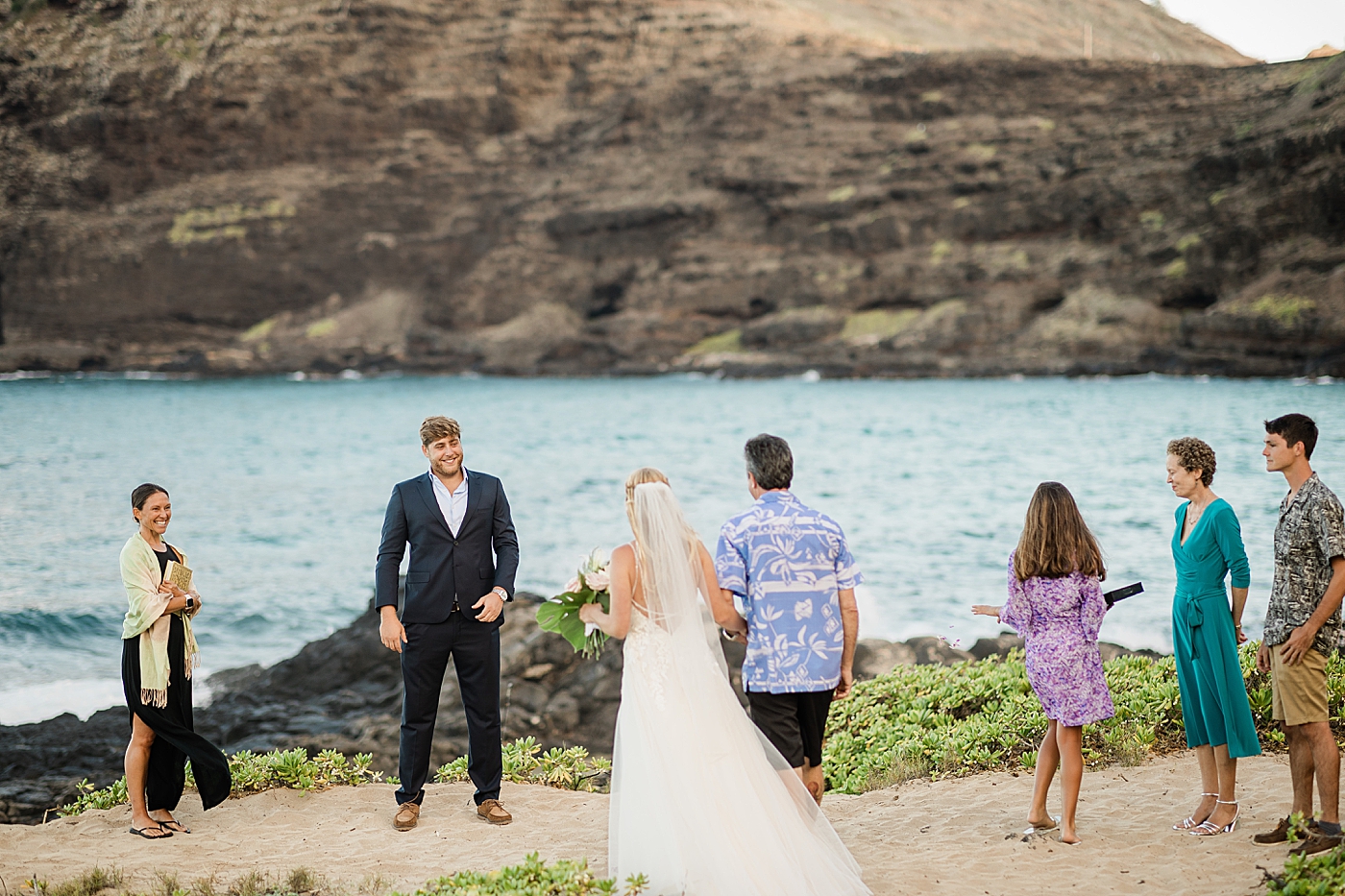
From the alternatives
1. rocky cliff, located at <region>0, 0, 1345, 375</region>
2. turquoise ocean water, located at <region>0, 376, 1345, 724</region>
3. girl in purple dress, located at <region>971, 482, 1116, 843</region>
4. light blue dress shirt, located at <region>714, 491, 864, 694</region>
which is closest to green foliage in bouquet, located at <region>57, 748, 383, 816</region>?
light blue dress shirt, located at <region>714, 491, 864, 694</region>

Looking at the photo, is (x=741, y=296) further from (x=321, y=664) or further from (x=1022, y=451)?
(x=321, y=664)

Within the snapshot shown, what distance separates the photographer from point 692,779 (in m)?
5.15

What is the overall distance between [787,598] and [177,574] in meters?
3.78

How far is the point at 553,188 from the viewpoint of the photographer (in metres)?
112

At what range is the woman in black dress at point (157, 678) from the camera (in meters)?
6.43

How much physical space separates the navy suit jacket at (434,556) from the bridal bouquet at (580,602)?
66 centimetres

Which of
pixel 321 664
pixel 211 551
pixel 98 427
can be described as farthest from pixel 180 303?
pixel 321 664

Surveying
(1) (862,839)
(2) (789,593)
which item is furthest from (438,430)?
(1) (862,839)

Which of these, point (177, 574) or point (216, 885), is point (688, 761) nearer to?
point (216, 885)

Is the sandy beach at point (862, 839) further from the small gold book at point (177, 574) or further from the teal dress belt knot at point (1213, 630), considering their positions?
the small gold book at point (177, 574)

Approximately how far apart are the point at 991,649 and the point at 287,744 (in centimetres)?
825

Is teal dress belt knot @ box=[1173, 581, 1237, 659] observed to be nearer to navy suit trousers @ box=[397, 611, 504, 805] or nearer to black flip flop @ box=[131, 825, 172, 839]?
navy suit trousers @ box=[397, 611, 504, 805]

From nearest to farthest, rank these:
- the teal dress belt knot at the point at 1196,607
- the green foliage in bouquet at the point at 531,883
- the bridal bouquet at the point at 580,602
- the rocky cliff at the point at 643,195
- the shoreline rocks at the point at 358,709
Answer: the green foliage in bouquet at the point at 531,883 → the bridal bouquet at the point at 580,602 → the teal dress belt knot at the point at 1196,607 → the shoreline rocks at the point at 358,709 → the rocky cliff at the point at 643,195

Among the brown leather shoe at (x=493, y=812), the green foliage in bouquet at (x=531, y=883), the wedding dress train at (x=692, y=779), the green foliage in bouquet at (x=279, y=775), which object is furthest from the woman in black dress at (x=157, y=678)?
the wedding dress train at (x=692, y=779)
